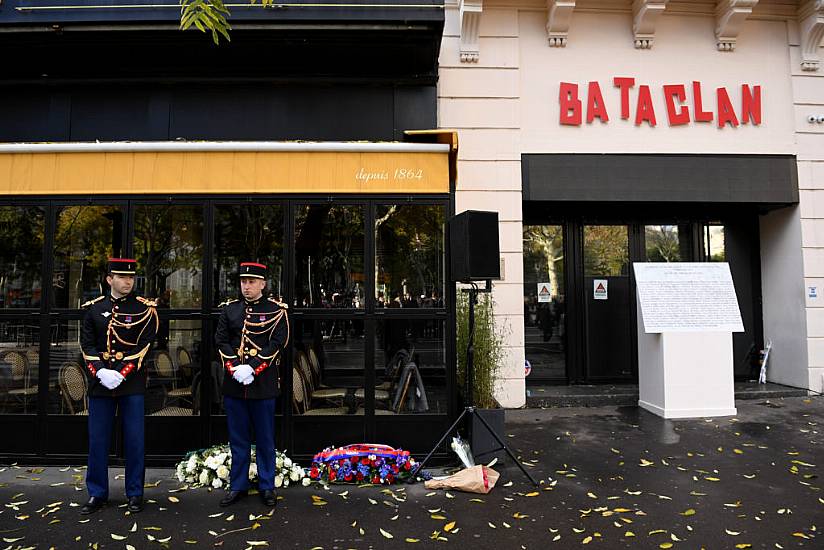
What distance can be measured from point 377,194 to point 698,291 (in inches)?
212

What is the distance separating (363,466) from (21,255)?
459cm

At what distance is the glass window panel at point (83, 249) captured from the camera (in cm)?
558

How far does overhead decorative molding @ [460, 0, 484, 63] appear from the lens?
807 cm

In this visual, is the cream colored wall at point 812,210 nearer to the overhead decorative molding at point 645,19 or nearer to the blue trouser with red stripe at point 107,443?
the overhead decorative molding at point 645,19

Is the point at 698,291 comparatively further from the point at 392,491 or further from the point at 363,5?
the point at 363,5

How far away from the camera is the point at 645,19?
845cm

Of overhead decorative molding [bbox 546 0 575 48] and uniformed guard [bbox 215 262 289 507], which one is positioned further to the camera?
overhead decorative molding [bbox 546 0 575 48]

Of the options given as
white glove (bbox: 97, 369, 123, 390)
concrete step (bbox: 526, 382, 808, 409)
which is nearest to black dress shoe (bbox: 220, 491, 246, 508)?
white glove (bbox: 97, 369, 123, 390)

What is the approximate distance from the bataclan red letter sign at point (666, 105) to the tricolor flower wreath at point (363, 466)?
6214 mm

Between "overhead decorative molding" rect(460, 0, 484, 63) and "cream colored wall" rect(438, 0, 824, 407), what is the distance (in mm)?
136

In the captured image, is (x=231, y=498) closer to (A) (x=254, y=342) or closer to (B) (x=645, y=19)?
(A) (x=254, y=342)

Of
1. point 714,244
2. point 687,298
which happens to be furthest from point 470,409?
point 714,244

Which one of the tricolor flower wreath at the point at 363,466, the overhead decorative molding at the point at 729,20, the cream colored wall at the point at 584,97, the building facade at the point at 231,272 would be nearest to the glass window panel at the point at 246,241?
the building facade at the point at 231,272

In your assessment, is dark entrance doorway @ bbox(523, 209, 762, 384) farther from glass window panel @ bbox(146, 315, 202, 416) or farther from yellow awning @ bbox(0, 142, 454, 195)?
glass window panel @ bbox(146, 315, 202, 416)
